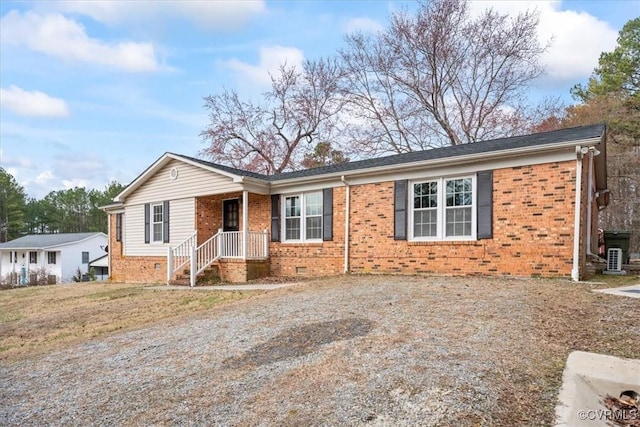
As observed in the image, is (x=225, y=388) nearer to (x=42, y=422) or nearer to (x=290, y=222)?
(x=42, y=422)

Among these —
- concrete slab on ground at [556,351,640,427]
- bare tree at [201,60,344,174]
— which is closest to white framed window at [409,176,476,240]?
concrete slab on ground at [556,351,640,427]

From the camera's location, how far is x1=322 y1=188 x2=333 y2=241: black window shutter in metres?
11.6

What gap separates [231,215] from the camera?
14.6 m

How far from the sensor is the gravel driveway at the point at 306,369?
298 cm

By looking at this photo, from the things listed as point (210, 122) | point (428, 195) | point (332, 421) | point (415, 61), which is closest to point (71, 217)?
point (210, 122)

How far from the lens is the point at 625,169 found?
66.3 feet

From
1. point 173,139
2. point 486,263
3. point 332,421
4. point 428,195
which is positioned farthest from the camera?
point 173,139

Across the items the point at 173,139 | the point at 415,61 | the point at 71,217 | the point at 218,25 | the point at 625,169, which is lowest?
the point at 71,217

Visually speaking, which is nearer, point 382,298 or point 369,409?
point 369,409

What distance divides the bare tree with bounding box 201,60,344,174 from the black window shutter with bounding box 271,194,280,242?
14.9 meters

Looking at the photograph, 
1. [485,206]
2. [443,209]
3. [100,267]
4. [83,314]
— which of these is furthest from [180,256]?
[100,267]

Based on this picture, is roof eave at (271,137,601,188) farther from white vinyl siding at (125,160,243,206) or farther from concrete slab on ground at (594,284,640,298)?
concrete slab on ground at (594,284,640,298)

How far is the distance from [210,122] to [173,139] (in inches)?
125

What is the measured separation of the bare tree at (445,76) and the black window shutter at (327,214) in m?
12.4
